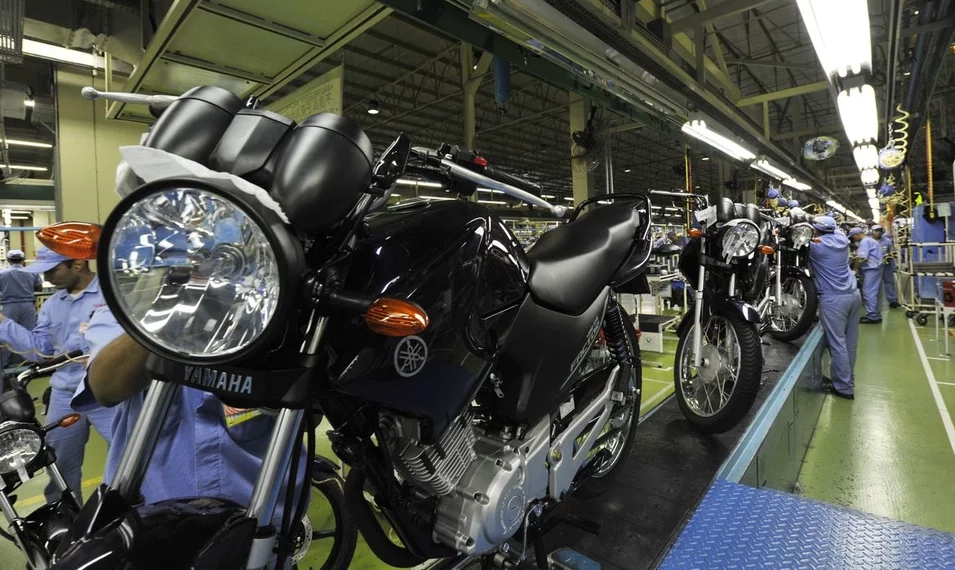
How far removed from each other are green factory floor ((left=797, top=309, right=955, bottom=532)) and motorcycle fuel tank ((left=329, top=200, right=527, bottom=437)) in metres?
2.70

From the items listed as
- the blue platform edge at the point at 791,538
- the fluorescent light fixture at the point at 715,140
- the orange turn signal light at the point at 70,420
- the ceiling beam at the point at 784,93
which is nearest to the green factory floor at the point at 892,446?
the blue platform edge at the point at 791,538

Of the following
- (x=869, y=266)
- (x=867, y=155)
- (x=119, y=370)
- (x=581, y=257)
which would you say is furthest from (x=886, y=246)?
(x=119, y=370)

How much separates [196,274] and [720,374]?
2729 mm

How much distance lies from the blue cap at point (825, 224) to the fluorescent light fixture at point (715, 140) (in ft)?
4.61

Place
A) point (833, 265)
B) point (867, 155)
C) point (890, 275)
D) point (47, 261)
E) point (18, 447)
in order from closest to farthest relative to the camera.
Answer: point (18, 447), point (47, 261), point (833, 265), point (867, 155), point (890, 275)

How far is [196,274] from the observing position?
655 millimetres

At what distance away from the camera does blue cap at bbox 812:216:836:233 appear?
398 cm

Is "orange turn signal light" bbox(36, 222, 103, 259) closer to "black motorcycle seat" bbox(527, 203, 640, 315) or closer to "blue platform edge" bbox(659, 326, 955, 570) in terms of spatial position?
"black motorcycle seat" bbox(527, 203, 640, 315)

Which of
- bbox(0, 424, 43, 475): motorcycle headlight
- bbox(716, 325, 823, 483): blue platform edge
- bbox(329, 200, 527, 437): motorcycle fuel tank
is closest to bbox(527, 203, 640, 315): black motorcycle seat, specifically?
bbox(329, 200, 527, 437): motorcycle fuel tank

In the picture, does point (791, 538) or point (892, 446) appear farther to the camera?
point (892, 446)

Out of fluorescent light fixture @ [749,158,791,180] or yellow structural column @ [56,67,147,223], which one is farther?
fluorescent light fixture @ [749,158,791,180]

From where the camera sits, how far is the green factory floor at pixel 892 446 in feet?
8.33

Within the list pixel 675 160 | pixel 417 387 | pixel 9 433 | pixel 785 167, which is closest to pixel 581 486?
pixel 417 387

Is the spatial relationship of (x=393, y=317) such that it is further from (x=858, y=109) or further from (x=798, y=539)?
(x=858, y=109)
